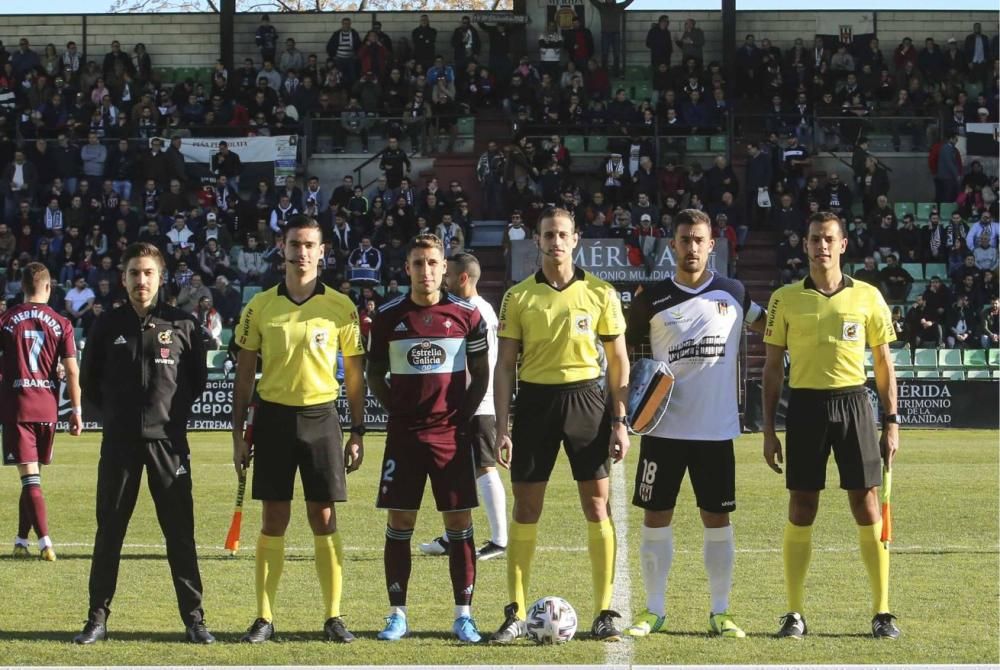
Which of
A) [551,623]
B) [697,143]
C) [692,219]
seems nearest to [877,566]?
[551,623]

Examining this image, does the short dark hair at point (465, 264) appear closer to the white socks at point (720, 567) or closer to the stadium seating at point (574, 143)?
the white socks at point (720, 567)

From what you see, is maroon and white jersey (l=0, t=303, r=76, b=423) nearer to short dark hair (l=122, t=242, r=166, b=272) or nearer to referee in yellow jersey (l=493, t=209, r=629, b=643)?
short dark hair (l=122, t=242, r=166, b=272)

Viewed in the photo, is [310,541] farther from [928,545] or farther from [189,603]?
[928,545]

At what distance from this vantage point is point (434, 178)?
3077 centimetres

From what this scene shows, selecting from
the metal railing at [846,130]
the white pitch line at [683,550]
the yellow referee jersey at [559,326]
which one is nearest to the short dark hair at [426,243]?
the yellow referee jersey at [559,326]

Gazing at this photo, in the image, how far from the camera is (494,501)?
34.0ft

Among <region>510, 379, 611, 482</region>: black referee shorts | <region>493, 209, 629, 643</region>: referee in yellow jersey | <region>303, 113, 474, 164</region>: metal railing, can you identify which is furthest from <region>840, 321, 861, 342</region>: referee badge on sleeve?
<region>303, 113, 474, 164</region>: metal railing

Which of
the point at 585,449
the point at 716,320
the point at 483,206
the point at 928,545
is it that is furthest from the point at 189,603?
the point at 483,206

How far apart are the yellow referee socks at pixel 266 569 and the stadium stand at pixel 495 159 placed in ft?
56.8

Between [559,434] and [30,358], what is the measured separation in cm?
482

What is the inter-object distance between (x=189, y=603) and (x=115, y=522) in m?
0.58

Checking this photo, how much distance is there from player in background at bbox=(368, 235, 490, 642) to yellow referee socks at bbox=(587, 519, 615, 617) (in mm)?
647

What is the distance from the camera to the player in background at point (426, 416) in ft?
24.9

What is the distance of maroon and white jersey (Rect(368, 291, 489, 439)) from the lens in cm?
762
